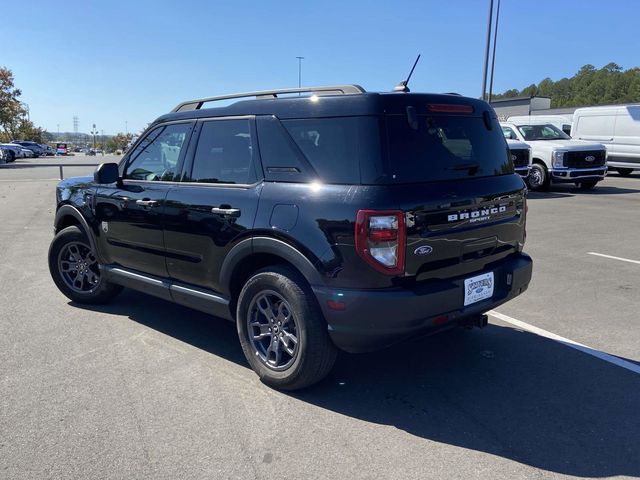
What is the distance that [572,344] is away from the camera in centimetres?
448

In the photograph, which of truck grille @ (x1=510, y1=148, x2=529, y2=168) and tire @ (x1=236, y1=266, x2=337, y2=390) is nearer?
tire @ (x1=236, y1=266, x2=337, y2=390)

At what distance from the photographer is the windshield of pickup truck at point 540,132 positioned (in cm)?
1703

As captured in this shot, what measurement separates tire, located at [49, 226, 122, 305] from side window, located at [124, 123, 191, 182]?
3.41 ft

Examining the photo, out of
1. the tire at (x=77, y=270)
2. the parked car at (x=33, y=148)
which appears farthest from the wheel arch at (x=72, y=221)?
the parked car at (x=33, y=148)

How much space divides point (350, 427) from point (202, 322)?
230 cm

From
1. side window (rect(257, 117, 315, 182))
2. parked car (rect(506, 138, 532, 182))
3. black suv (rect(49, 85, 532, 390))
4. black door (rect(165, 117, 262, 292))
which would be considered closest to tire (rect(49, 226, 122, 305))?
black suv (rect(49, 85, 532, 390))

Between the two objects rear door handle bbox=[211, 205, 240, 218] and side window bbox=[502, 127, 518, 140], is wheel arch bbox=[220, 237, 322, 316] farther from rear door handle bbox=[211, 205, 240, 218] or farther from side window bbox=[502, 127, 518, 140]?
side window bbox=[502, 127, 518, 140]

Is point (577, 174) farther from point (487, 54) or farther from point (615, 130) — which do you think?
point (487, 54)

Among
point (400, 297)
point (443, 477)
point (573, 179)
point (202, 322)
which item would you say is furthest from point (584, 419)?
point (573, 179)

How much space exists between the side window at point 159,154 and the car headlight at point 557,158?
13812 millimetres

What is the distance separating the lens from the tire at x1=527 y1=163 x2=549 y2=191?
1630 centimetres

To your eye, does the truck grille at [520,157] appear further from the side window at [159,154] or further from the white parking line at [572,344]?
the side window at [159,154]

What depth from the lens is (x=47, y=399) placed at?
357 cm

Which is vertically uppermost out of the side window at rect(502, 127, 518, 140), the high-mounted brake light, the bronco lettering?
the side window at rect(502, 127, 518, 140)
